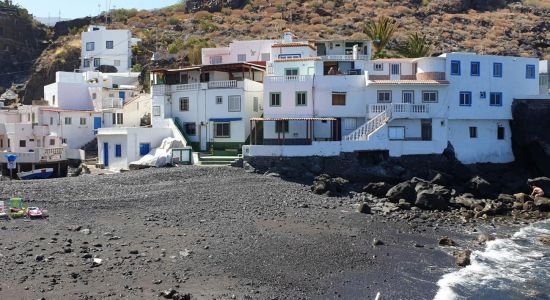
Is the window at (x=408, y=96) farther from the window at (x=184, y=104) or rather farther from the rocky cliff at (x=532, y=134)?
the window at (x=184, y=104)

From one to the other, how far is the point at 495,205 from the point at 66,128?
39.2 metres

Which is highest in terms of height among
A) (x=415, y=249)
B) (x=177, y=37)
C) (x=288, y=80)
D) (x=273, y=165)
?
(x=177, y=37)

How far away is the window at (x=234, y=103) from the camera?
148 feet

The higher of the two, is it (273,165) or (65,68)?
(65,68)

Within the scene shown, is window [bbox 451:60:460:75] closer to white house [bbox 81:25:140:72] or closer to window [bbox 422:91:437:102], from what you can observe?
window [bbox 422:91:437:102]

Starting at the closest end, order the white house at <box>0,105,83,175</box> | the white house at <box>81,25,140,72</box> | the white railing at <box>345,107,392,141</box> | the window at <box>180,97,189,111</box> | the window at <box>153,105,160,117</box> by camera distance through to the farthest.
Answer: the white railing at <box>345,107,392,141</box>
the window at <box>180,97,189,111</box>
the white house at <box>0,105,83,175</box>
the window at <box>153,105,160,117</box>
the white house at <box>81,25,140,72</box>

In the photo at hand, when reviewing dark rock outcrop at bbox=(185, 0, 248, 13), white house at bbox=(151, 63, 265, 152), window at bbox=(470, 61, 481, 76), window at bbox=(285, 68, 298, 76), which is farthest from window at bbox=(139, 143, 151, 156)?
dark rock outcrop at bbox=(185, 0, 248, 13)

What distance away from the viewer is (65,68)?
81125 millimetres

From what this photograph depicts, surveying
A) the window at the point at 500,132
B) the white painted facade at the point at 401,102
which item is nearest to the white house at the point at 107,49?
the white painted facade at the point at 401,102

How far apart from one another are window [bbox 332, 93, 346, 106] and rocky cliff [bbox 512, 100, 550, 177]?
44.9ft

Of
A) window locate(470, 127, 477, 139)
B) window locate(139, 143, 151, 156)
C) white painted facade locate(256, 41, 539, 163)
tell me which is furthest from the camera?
window locate(470, 127, 477, 139)

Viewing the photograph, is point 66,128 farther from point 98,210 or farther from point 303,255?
point 303,255

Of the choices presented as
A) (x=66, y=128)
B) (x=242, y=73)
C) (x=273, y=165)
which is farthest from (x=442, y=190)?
(x=66, y=128)

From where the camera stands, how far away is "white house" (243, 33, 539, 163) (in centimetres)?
4259
